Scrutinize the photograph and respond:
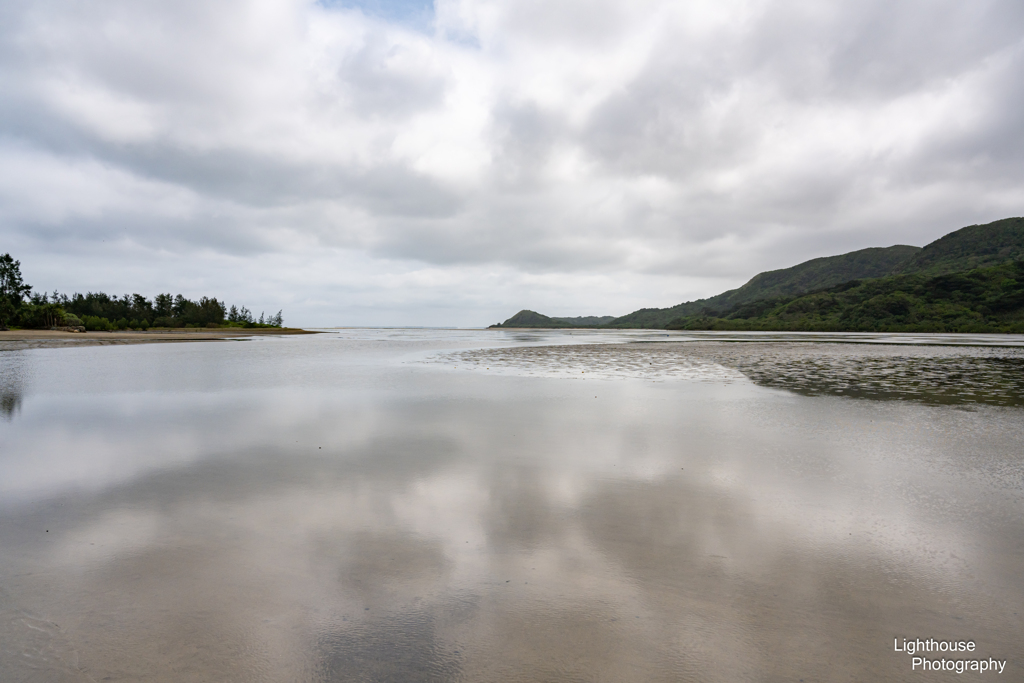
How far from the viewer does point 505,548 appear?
16.8ft

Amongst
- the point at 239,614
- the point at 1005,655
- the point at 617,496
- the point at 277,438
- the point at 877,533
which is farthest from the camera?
the point at 277,438

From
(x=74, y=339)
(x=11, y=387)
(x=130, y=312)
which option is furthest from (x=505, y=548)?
(x=130, y=312)

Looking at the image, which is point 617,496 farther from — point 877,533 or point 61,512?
point 61,512

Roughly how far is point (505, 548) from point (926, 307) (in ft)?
623

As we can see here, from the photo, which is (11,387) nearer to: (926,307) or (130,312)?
(130,312)

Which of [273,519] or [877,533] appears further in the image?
[273,519]

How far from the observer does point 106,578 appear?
177 inches

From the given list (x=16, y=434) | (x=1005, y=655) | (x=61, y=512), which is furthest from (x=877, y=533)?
(x=16, y=434)

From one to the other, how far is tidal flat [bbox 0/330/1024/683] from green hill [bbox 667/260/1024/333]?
152091 millimetres

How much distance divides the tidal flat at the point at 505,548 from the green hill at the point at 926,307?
152m

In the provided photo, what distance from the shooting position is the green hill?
130625mm

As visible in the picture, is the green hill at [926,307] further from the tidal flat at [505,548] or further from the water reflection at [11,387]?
the water reflection at [11,387]

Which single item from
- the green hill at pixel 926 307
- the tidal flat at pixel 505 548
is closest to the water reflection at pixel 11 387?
the tidal flat at pixel 505 548

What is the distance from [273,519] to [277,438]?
4.96 meters
